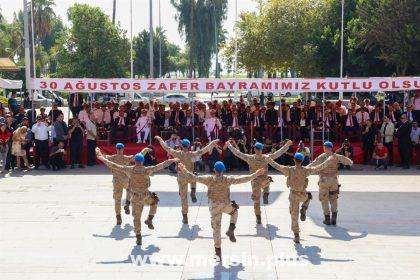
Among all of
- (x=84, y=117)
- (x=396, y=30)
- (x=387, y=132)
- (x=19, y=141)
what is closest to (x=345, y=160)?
(x=387, y=132)

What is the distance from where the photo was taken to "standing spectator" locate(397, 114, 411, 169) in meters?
21.5

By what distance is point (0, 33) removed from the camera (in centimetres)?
8588

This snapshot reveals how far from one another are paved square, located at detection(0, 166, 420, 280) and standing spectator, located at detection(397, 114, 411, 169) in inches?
126

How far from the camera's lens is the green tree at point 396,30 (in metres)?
38.4

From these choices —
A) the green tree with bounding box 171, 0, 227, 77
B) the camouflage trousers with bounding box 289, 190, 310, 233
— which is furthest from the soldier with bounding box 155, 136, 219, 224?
the green tree with bounding box 171, 0, 227, 77

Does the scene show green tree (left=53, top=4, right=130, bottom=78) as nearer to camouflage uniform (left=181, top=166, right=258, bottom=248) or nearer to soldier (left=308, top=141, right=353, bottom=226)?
soldier (left=308, top=141, right=353, bottom=226)

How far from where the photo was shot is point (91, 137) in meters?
22.3

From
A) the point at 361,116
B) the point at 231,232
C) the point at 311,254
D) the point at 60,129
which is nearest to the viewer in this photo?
the point at 311,254

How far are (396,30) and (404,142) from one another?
63.0ft

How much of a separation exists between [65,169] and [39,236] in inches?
368

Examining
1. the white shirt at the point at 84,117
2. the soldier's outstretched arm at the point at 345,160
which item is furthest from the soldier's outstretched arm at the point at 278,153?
the white shirt at the point at 84,117

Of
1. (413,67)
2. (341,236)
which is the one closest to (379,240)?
(341,236)

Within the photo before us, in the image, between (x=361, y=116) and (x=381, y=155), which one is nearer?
(x=381, y=155)

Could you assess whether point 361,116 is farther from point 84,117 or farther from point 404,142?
point 84,117
